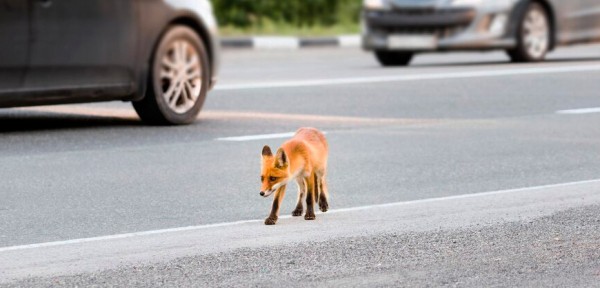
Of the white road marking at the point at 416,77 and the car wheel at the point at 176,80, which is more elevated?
the car wheel at the point at 176,80

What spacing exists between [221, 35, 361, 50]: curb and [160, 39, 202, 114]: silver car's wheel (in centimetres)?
1279

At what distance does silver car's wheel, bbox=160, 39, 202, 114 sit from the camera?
11820 mm

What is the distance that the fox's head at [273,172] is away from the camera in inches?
265

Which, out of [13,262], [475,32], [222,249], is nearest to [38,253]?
[13,262]

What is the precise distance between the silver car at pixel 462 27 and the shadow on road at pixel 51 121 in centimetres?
668

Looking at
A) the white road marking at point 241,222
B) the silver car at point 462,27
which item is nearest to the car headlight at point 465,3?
the silver car at point 462,27

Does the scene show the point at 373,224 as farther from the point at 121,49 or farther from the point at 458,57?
the point at 458,57

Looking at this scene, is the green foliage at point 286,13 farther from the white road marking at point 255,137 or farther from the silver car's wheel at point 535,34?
the white road marking at point 255,137

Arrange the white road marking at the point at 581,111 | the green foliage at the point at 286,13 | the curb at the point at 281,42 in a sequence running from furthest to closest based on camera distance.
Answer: the green foliage at the point at 286,13
the curb at the point at 281,42
the white road marking at the point at 581,111

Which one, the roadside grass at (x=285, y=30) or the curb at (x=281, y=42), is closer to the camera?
the curb at (x=281, y=42)

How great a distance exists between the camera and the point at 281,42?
2531 cm

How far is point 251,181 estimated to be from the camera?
29.2 feet

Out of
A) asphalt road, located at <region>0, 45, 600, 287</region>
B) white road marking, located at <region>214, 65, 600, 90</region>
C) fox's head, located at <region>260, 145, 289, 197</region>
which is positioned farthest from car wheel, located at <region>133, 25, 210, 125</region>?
fox's head, located at <region>260, 145, 289, 197</region>

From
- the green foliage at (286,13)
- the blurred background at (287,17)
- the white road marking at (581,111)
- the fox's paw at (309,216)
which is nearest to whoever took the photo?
the fox's paw at (309,216)
